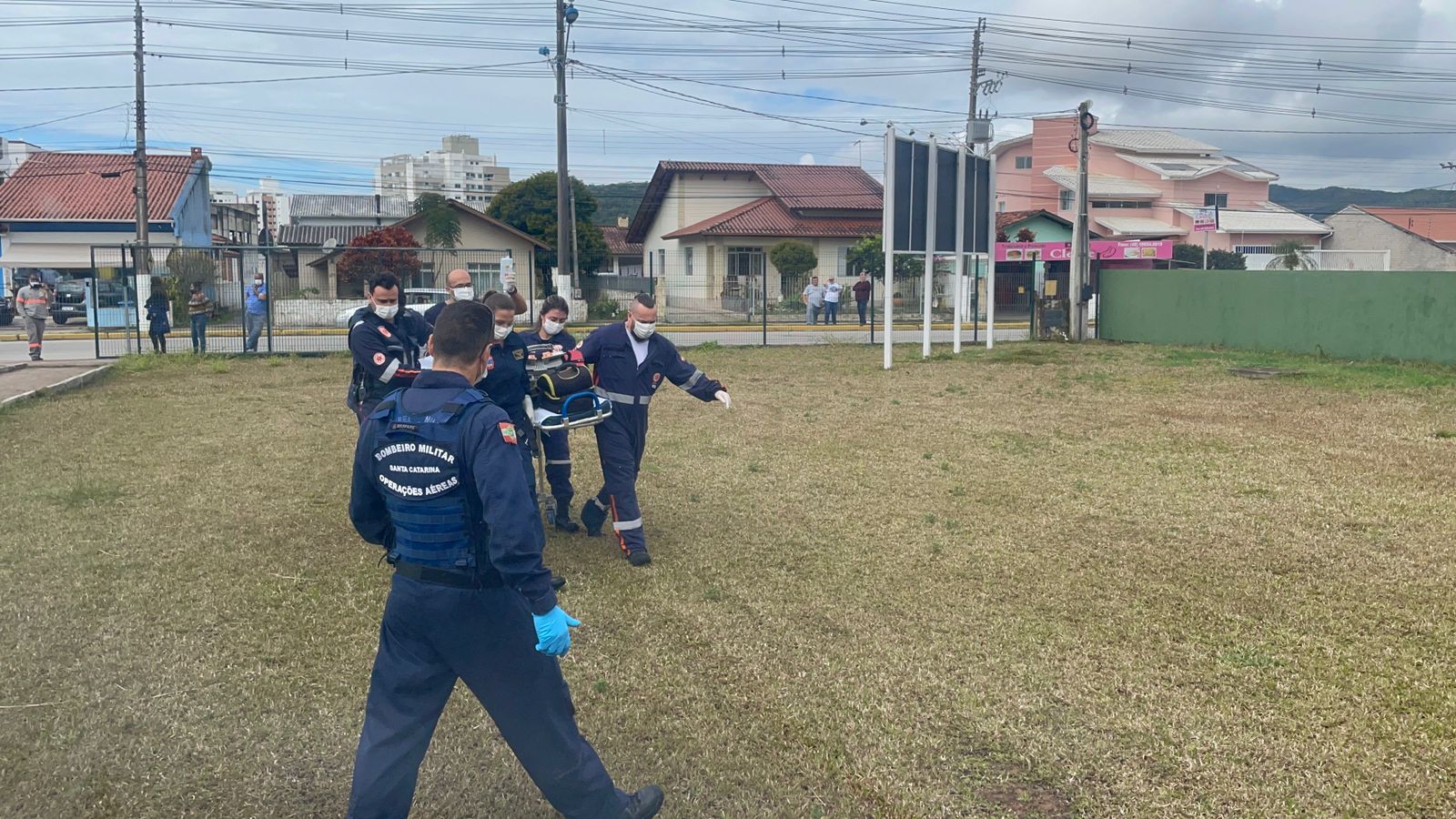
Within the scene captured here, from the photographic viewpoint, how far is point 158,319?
21.5 metres

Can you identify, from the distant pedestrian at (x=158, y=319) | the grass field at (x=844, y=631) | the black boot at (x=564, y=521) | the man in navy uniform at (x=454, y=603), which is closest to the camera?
the man in navy uniform at (x=454, y=603)

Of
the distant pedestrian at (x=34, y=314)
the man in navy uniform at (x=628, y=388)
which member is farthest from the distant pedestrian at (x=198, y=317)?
the man in navy uniform at (x=628, y=388)

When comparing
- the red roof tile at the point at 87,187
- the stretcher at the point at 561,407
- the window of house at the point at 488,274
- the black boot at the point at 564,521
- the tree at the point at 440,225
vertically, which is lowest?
the black boot at the point at 564,521

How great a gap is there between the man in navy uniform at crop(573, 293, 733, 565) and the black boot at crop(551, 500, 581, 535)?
0.71 metres

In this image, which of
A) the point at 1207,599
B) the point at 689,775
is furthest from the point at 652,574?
the point at 1207,599

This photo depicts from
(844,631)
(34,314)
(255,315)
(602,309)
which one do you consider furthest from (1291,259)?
(844,631)

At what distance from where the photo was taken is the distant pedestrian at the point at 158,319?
70.7 feet

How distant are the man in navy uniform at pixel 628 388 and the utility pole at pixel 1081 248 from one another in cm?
1953

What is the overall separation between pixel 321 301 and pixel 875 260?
2135 centimetres

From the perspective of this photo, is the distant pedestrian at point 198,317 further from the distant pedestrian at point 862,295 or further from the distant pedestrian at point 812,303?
the distant pedestrian at point 862,295

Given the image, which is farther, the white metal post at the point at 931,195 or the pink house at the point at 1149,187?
the pink house at the point at 1149,187

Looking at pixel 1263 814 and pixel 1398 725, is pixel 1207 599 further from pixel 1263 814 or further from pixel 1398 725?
pixel 1263 814

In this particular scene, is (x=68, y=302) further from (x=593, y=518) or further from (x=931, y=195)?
(x=593, y=518)

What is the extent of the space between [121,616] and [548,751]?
371 cm
